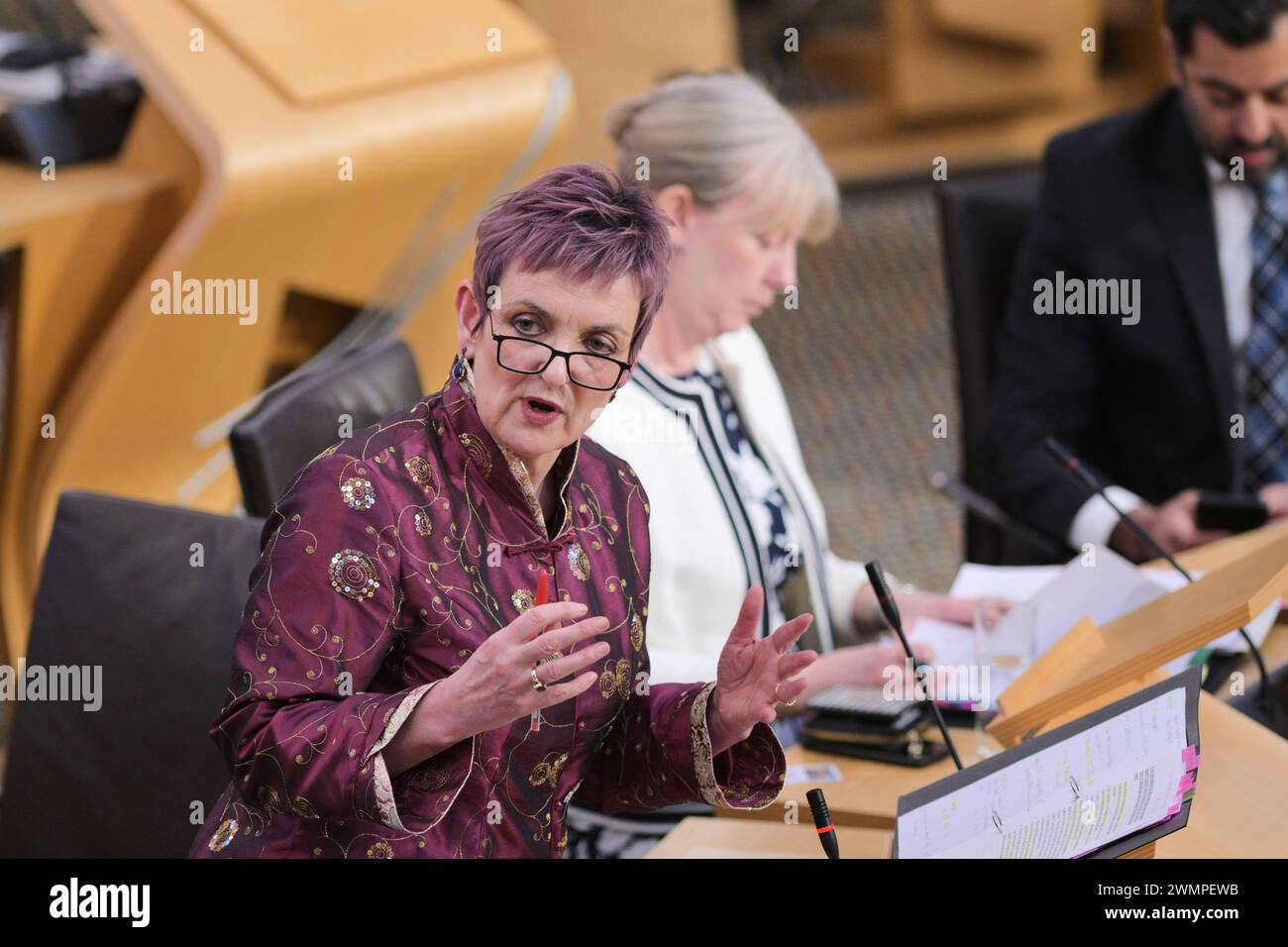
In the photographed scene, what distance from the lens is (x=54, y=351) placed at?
283 centimetres

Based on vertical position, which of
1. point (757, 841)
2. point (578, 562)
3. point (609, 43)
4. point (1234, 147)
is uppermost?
point (609, 43)

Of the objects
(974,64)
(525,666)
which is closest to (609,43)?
(974,64)

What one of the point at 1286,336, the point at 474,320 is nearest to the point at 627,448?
the point at 474,320

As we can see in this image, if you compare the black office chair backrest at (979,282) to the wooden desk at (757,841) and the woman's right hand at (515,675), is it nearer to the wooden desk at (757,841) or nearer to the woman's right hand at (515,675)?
the wooden desk at (757,841)

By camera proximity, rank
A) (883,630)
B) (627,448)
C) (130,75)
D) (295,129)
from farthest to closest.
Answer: (130,75), (295,129), (883,630), (627,448)

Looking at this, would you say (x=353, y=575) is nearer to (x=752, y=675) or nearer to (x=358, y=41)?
(x=752, y=675)

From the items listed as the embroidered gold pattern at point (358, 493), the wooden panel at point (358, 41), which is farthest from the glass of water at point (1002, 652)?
the wooden panel at point (358, 41)

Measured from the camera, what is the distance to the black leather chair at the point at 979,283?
2559 mm

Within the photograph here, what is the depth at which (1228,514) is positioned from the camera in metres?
2.23

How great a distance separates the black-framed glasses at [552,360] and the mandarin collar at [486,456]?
2.6 inches

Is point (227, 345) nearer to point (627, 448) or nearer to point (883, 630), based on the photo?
point (883, 630)

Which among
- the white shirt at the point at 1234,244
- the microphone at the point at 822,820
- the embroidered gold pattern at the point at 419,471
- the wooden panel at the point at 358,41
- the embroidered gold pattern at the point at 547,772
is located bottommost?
the microphone at the point at 822,820

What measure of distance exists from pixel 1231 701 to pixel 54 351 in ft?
6.88

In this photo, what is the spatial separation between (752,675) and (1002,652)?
0.71m
